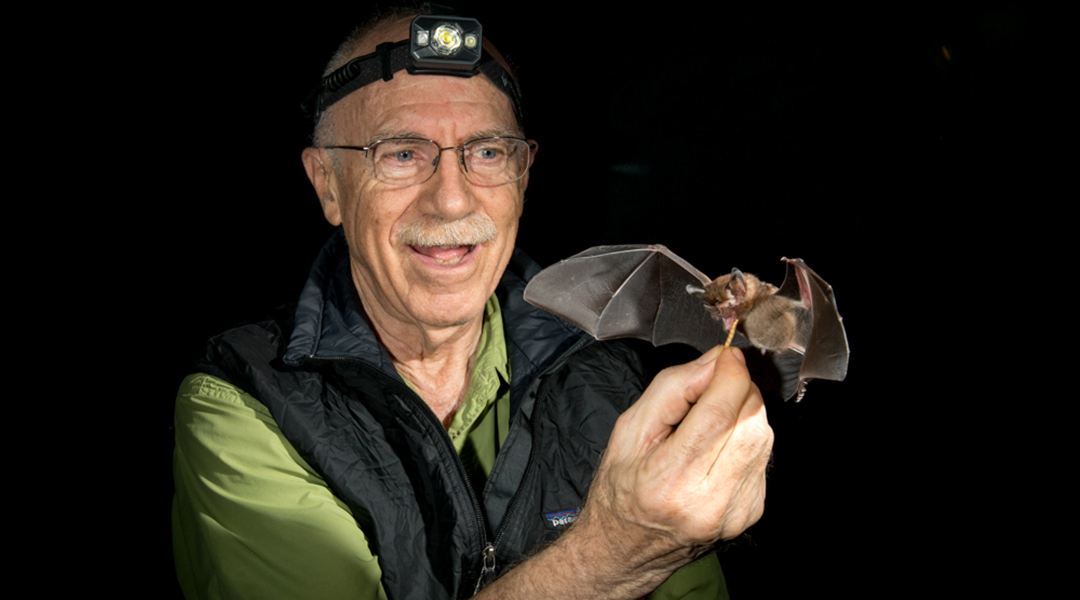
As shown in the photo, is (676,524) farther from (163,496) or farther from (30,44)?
(30,44)

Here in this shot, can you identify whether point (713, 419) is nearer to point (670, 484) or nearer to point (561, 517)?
point (670, 484)

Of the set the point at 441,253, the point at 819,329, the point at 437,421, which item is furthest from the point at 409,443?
the point at 819,329

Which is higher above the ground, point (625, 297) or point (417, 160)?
point (417, 160)

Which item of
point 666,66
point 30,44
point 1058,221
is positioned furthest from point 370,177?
point 1058,221

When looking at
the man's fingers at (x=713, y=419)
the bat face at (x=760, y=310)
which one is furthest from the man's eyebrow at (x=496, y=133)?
the man's fingers at (x=713, y=419)

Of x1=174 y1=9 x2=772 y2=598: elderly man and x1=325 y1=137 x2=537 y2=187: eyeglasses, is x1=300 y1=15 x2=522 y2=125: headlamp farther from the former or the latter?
x1=325 y1=137 x2=537 y2=187: eyeglasses

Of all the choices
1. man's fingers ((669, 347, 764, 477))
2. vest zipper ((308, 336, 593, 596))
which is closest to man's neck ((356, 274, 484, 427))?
vest zipper ((308, 336, 593, 596))
